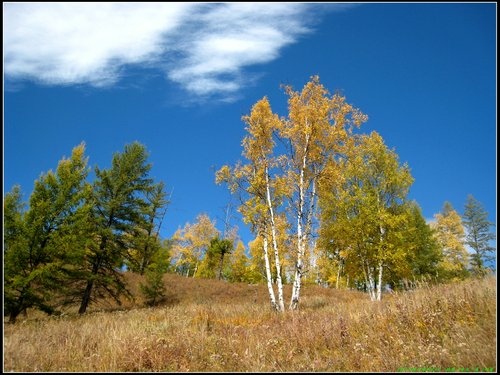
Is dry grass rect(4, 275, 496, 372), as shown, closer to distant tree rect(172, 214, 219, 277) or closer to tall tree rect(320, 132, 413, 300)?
tall tree rect(320, 132, 413, 300)

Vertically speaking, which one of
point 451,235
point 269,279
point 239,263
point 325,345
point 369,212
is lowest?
point 325,345

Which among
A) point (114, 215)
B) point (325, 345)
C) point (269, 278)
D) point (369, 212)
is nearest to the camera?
point (325, 345)

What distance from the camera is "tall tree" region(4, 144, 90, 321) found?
14312mm

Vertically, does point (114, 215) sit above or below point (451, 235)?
below

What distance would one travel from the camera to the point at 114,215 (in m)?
23.1

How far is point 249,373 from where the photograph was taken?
205 inches

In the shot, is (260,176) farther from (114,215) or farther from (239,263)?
(239,263)

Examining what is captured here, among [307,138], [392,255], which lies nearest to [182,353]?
[307,138]

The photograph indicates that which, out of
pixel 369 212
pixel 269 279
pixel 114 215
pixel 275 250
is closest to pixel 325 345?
pixel 275 250

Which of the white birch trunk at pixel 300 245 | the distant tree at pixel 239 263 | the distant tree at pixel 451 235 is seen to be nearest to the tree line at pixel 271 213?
the white birch trunk at pixel 300 245

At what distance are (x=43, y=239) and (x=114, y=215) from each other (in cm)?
A: 779

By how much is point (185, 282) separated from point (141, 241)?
39.6ft

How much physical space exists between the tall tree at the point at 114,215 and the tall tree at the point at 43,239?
4222 millimetres

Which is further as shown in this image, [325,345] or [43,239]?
[43,239]
